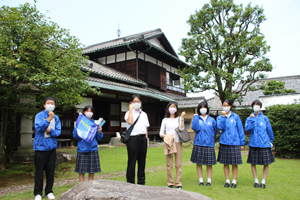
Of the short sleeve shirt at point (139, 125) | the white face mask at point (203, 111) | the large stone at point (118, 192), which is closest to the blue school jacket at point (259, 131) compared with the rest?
the white face mask at point (203, 111)

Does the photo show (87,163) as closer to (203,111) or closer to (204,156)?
(204,156)

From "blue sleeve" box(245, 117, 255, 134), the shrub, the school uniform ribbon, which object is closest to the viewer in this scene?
the school uniform ribbon

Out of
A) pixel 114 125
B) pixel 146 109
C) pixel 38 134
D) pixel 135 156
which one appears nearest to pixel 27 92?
pixel 38 134

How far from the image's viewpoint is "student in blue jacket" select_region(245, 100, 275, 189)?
15.6 ft

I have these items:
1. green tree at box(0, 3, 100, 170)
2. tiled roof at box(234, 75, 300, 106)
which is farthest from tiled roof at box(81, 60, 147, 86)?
tiled roof at box(234, 75, 300, 106)

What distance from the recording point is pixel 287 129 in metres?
8.76

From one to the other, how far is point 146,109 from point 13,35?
11.4m

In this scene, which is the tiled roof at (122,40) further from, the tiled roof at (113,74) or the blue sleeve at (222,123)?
the blue sleeve at (222,123)

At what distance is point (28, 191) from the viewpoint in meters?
4.44

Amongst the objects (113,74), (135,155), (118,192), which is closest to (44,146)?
(135,155)

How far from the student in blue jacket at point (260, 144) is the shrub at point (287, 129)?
185 inches

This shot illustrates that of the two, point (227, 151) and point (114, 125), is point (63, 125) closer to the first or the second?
point (114, 125)

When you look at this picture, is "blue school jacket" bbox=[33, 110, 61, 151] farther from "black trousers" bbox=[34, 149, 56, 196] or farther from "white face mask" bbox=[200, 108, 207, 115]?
"white face mask" bbox=[200, 108, 207, 115]

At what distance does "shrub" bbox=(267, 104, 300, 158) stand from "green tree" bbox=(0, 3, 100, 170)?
792 cm
